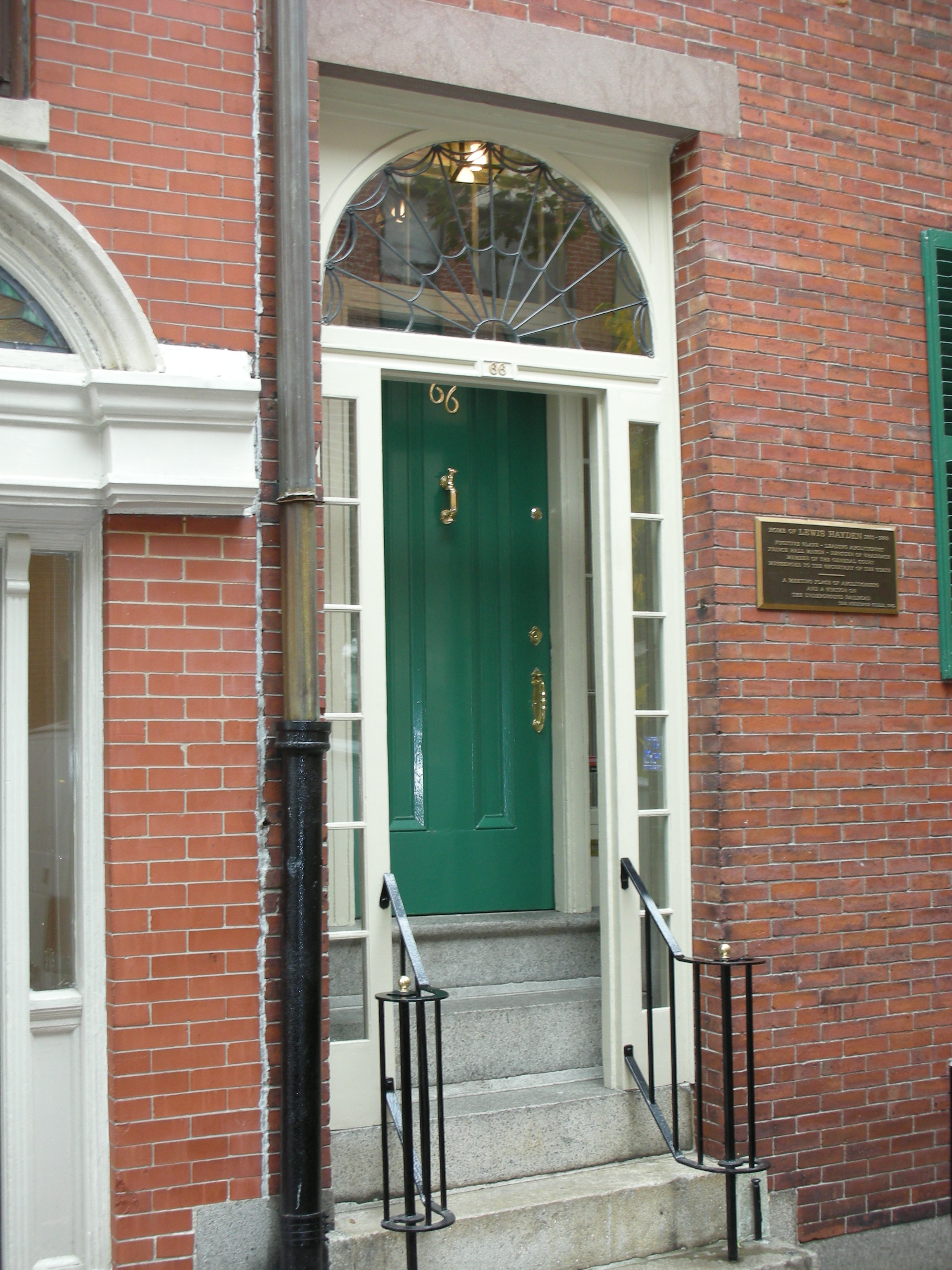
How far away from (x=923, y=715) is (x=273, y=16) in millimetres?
3662

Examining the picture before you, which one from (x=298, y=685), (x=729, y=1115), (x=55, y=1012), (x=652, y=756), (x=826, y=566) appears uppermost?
(x=826, y=566)

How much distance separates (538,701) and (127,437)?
2565 mm

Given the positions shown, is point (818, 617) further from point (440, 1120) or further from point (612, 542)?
point (440, 1120)

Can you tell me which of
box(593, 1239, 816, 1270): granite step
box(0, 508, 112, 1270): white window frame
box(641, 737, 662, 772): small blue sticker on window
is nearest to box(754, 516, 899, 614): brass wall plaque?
box(641, 737, 662, 772): small blue sticker on window

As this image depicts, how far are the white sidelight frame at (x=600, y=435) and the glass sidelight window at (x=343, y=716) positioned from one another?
0.13 ft

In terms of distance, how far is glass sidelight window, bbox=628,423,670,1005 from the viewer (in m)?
5.08

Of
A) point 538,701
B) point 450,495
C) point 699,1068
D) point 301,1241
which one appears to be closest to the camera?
point 301,1241

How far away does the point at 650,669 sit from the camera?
16.8 ft

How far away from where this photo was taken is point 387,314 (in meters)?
4.80

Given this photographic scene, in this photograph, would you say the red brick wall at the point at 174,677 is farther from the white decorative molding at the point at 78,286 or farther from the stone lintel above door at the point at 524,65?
the stone lintel above door at the point at 524,65

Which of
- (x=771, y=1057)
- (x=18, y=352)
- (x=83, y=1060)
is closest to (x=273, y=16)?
(x=18, y=352)

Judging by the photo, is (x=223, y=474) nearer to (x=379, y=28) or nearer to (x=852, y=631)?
(x=379, y=28)

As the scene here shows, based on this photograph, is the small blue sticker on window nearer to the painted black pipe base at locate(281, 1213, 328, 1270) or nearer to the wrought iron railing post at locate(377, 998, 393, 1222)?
the wrought iron railing post at locate(377, 998, 393, 1222)

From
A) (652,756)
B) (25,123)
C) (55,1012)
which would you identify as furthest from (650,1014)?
(25,123)
